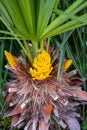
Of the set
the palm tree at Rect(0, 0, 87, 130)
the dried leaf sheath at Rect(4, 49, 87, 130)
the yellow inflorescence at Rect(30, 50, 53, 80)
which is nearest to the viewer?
the palm tree at Rect(0, 0, 87, 130)

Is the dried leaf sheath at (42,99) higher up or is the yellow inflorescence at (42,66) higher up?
the yellow inflorescence at (42,66)

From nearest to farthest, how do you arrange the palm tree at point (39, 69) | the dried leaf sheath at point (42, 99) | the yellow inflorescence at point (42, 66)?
1. the palm tree at point (39, 69)
2. the yellow inflorescence at point (42, 66)
3. the dried leaf sheath at point (42, 99)

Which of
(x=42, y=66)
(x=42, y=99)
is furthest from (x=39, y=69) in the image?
(x=42, y=99)

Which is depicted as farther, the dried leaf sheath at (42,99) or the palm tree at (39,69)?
the dried leaf sheath at (42,99)

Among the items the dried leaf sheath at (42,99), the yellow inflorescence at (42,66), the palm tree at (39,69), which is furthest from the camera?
the dried leaf sheath at (42,99)

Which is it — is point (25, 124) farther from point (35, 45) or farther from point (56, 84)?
point (35, 45)

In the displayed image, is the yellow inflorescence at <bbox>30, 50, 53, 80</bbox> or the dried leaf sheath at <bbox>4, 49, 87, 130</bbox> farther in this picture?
the dried leaf sheath at <bbox>4, 49, 87, 130</bbox>

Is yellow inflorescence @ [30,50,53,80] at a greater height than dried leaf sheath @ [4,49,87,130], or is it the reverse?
yellow inflorescence @ [30,50,53,80]
